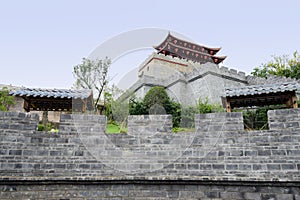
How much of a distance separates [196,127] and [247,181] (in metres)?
1.42

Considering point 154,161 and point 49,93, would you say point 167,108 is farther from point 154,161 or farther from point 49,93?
point 154,161

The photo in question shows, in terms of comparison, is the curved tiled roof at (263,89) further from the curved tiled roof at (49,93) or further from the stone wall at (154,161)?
the curved tiled roof at (49,93)

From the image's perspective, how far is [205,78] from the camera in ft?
56.0

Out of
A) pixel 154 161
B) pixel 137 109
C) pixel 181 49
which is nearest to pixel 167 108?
pixel 137 109

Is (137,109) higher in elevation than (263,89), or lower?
lower

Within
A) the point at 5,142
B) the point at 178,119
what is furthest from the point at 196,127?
the point at 178,119

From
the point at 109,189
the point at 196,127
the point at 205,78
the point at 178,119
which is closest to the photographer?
the point at 109,189

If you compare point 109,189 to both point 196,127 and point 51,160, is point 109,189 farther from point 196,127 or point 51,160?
point 196,127

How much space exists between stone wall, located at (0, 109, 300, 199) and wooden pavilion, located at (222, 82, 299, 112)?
247 cm

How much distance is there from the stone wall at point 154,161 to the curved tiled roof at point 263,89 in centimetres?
245

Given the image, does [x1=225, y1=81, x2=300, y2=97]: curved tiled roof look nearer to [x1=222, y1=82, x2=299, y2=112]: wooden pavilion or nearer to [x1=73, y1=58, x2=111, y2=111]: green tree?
[x1=222, y1=82, x2=299, y2=112]: wooden pavilion

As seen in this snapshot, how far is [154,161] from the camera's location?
465cm

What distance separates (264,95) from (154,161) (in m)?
4.49

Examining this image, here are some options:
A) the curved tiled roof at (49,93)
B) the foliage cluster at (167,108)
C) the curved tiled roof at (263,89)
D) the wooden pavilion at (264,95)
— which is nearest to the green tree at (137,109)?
the foliage cluster at (167,108)
